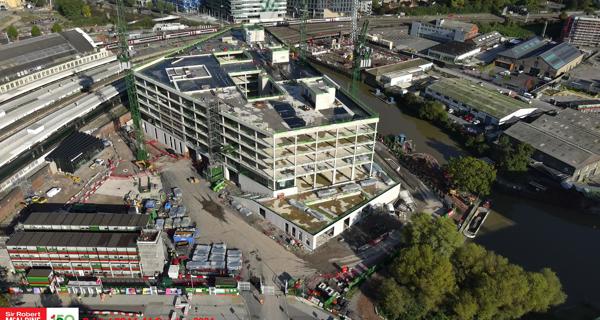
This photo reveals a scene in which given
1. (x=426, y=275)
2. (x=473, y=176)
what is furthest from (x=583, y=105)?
(x=426, y=275)

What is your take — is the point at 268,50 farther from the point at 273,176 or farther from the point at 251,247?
the point at 251,247

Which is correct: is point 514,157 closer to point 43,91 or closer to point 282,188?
point 282,188

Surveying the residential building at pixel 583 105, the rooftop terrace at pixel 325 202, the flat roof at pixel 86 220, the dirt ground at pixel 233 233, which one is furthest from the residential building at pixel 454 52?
the flat roof at pixel 86 220

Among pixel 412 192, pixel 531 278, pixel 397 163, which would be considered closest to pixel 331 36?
pixel 397 163

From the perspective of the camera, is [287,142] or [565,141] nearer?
[287,142]

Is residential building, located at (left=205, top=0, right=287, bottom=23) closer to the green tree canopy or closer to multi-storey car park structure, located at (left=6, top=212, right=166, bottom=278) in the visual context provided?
multi-storey car park structure, located at (left=6, top=212, right=166, bottom=278)

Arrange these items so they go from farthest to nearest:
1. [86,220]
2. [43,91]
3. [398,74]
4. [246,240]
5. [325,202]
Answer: [398,74], [43,91], [325,202], [246,240], [86,220]

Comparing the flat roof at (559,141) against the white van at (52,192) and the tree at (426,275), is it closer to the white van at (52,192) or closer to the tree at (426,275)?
the tree at (426,275)

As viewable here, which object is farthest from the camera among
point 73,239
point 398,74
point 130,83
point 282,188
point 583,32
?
point 583,32
